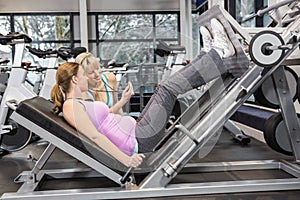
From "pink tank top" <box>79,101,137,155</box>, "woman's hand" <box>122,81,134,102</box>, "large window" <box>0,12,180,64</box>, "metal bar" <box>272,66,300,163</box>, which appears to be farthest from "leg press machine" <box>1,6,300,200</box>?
"large window" <box>0,12,180,64</box>

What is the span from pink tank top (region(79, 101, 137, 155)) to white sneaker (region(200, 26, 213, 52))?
2.46 feet

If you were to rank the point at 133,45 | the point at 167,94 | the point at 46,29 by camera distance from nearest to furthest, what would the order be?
the point at 167,94
the point at 133,45
the point at 46,29

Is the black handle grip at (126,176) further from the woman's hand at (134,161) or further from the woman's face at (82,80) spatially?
the woman's face at (82,80)

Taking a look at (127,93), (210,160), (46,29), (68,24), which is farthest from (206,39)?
(46,29)

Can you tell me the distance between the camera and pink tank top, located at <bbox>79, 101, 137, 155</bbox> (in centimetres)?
239

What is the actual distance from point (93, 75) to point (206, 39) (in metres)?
0.86

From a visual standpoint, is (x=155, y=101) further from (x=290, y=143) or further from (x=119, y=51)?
(x=290, y=143)

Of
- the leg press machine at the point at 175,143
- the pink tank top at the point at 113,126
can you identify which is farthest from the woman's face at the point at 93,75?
the leg press machine at the point at 175,143

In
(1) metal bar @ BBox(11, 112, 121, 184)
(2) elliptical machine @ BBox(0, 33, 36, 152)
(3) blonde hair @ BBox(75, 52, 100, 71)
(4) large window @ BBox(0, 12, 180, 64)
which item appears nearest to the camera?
(1) metal bar @ BBox(11, 112, 121, 184)

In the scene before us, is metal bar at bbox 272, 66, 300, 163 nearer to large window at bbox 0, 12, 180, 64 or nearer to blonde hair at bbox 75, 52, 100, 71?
blonde hair at bbox 75, 52, 100, 71

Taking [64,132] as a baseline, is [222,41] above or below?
above

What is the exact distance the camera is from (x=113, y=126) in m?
2.45

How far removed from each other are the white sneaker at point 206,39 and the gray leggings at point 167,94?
157mm

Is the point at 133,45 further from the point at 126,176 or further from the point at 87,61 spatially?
the point at 126,176
